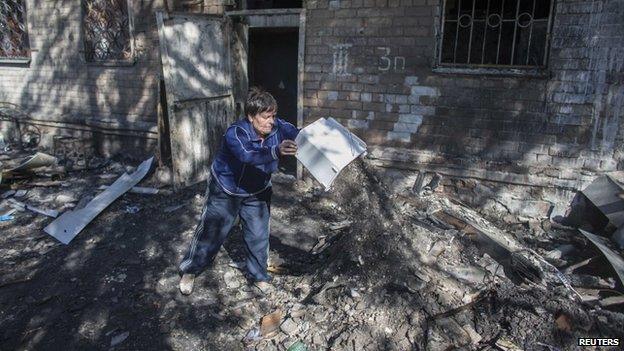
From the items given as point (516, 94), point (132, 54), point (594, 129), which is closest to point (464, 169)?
point (516, 94)

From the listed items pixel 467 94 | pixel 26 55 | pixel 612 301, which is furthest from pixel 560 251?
pixel 26 55

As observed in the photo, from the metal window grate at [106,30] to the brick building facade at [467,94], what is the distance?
1692 millimetres

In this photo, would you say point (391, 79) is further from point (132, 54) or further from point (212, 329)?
point (132, 54)

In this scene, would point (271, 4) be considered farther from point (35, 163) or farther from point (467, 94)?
point (35, 163)

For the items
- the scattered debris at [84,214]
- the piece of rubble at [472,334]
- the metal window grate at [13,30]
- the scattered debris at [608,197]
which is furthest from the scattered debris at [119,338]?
the metal window grate at [13,30]

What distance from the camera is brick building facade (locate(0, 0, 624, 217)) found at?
4.30 meters

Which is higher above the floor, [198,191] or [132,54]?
[132,54]

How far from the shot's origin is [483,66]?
4.72 metres

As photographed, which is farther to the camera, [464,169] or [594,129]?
[464,169]

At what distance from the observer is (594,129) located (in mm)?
4387

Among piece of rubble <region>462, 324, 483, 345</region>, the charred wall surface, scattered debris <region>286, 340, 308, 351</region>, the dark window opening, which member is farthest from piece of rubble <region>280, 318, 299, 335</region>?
the charred wall surface

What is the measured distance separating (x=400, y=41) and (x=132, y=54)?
4.19 meters

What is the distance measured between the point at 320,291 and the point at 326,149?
3.78ft

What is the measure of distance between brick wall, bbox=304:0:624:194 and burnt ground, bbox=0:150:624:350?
2.23ft
